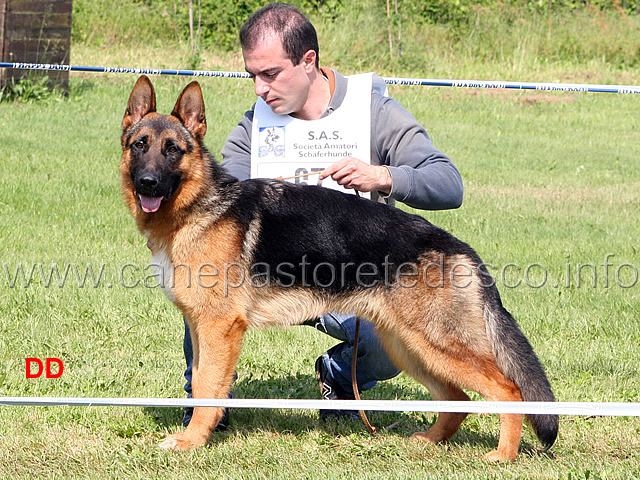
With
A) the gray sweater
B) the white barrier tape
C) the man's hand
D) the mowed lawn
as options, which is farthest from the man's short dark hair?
the mowed lawn

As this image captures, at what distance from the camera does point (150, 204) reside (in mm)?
3654

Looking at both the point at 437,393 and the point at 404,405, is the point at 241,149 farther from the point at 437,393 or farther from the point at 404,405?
the point at 404,405

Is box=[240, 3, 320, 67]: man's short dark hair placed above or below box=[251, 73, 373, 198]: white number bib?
above

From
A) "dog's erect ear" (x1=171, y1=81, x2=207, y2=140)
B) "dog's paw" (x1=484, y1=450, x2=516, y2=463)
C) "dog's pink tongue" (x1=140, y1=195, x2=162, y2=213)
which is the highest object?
"dog's erect ear" (x1=171, y1=81, x2=207, y2=140)

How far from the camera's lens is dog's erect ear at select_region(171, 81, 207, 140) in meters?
3.86

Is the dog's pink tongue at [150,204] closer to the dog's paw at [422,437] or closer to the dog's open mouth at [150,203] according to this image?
the dog's open mouth at [150,203]

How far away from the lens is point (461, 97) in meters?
15.4

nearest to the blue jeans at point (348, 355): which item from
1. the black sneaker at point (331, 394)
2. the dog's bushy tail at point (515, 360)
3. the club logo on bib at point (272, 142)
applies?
the black sneaker at point (331, 394)

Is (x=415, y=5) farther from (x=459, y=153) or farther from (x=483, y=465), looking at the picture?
(x=483, y=465)

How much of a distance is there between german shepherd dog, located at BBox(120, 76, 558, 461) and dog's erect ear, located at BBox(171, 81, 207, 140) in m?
0.02

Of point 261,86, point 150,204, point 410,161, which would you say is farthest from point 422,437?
point 261,86

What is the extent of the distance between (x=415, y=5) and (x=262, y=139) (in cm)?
1726

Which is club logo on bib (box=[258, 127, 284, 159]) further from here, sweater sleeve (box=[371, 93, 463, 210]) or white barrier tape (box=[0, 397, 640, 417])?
white barrier tape (box=[0, 397, 640, 417])

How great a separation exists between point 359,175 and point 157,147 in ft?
3.19
